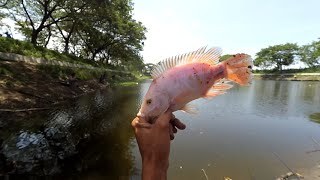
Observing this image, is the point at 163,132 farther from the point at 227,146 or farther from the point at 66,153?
the point at 227,146

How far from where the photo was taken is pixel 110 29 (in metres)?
39.6

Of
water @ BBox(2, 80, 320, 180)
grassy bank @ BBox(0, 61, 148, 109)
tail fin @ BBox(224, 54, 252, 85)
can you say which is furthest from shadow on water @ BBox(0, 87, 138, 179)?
tail fin @ BBox(224, 54, 252, 85)

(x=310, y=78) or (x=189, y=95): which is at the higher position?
(x=189, y=95)

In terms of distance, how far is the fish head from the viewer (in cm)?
201

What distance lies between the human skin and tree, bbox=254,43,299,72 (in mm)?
90535

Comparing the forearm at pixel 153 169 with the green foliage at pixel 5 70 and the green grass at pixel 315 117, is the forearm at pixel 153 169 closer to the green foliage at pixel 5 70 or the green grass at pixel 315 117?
the green grass at pixel 315 117

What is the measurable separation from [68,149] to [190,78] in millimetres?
7410

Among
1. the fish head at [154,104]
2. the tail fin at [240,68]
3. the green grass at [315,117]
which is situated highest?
the tail fin at [240,68]

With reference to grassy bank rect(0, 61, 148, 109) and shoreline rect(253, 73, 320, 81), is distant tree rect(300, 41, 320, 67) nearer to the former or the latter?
shoreline rect(253, 73, 320, 81)

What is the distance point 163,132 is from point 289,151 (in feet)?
29.4

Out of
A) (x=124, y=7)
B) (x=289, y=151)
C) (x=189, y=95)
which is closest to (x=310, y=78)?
(x=124, y=7)

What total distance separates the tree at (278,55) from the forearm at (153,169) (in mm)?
90570

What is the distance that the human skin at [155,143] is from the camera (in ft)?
6.77

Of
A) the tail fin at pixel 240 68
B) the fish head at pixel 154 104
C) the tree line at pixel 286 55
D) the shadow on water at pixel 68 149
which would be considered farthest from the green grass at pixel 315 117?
the tree line at pixel 286 55
